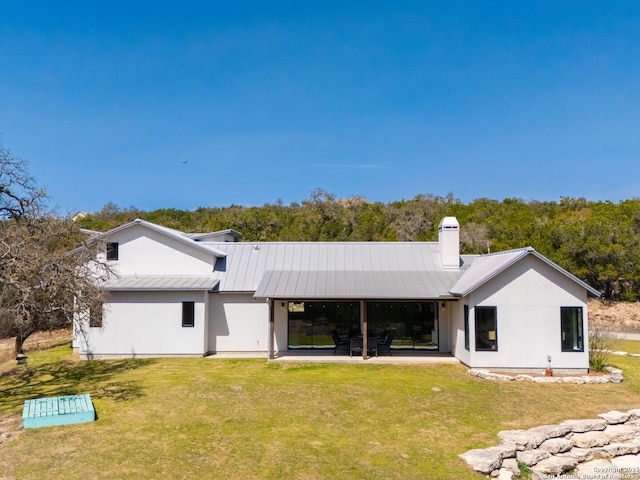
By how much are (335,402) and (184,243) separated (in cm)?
1041

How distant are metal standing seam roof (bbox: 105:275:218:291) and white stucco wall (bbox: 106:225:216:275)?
290mm

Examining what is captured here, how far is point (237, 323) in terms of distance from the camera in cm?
1805

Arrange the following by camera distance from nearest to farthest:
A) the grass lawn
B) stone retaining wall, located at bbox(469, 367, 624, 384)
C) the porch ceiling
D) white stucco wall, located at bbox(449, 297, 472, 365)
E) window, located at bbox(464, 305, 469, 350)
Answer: the grass lawn → stone retaining wall, located at bbox(469, 367, 624, 384) → window, located at bbox(464, 305, 469, 350) → white stucco wall, located at bbox(449, 297, 472, 365) → the porch ceiling

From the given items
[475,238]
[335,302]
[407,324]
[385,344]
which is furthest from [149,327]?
[475,238]

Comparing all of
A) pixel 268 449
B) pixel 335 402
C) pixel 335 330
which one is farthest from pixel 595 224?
pixel 268 449

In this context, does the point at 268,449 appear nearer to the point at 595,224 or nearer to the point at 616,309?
the point at 616,309

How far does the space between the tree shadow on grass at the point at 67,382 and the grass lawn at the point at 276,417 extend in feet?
0.13

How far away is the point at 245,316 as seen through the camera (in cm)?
1805

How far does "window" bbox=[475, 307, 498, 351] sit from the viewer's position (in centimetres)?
1480

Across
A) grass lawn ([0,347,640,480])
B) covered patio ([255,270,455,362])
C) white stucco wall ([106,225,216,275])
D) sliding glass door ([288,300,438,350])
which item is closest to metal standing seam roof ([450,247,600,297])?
covered patio ([255,270,455,362])

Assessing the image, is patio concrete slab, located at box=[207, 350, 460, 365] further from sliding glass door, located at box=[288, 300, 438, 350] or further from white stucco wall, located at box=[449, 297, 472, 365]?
sliding glass door, located at box=[288, 300, 438, 350]

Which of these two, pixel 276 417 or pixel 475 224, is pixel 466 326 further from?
pixel 475 224

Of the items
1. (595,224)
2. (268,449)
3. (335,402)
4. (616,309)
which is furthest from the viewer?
(595,224)

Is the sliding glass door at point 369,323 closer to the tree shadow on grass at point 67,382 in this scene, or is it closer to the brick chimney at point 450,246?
the brick chimney at point 450,246
